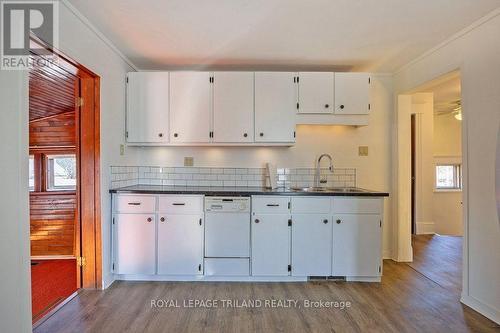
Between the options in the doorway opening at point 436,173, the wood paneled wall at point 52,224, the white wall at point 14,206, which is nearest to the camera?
the white wall at point 14,206

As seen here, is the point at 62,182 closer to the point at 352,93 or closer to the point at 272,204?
the point at 272,204

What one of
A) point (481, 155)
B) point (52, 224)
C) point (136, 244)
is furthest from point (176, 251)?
point (481, 155)

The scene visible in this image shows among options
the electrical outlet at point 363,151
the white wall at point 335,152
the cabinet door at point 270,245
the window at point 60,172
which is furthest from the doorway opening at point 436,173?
the window at point 60,172

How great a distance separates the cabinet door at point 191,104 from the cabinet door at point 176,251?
979 millimetres

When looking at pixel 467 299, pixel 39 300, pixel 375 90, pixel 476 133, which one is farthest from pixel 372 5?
pixel 39 300

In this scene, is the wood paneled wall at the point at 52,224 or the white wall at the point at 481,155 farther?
the wood paneled wall at the point at 52,224

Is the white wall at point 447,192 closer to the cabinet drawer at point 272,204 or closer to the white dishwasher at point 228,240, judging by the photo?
the cabinet drawer at point 272,204

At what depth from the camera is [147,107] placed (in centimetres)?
313

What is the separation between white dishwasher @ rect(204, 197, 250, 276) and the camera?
281 centimetres

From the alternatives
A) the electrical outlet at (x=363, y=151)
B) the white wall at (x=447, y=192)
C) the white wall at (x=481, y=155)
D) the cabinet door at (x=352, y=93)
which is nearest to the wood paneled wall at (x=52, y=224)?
the cabinet door at (x=352, y=93)

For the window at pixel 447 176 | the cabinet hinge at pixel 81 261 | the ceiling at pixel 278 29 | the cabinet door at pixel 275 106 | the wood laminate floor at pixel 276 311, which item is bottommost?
the wood laminate floor at pixel 276 311

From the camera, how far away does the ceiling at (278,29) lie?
208 cm

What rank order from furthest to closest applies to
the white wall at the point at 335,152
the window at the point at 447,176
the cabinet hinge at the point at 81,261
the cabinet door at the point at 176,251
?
the window at the point at 447,176 → the white wall at the point at 335,152 → the cabinet door at the point at 176,251 → the cabinet hinge at the point at 81,261

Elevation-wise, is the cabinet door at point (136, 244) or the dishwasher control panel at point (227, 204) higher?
the dishwasher control panel at point (227, 204)
